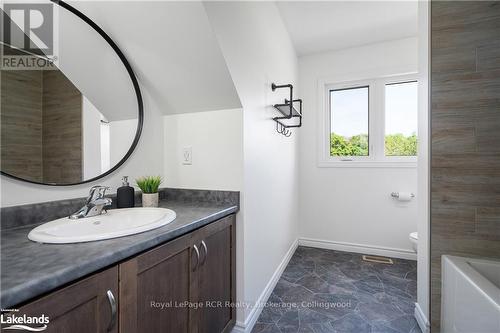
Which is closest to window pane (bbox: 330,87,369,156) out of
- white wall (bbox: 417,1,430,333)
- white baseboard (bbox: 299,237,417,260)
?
white baseboard (bbox: 299,237,417,260)

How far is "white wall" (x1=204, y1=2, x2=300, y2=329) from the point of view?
142 centimetres

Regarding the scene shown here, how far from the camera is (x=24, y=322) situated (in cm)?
53

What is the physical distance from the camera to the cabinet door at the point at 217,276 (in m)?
1.18

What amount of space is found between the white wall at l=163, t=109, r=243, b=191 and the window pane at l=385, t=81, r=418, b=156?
230 centimetres

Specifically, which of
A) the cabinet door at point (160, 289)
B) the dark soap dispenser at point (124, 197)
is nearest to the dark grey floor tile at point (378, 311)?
the cabinet door at point (160, 289)

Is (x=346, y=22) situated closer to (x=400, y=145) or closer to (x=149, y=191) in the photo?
(x=400, y=145)

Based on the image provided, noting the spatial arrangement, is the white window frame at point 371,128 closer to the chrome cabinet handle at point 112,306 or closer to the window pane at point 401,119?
the window pane at point 401,119

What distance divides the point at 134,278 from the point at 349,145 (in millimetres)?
2943

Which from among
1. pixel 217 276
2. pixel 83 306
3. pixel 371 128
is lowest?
pixel 217 276

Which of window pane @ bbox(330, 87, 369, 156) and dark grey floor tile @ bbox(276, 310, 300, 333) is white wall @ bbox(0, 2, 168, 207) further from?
window pane @ bbox(330, 87, 369, 156)

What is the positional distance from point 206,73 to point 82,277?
3.65 ft

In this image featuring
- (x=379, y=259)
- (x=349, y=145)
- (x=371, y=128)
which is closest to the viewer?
(x=379, y=259)

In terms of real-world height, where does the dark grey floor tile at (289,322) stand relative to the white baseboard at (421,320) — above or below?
below

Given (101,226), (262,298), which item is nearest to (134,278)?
(101,226)
